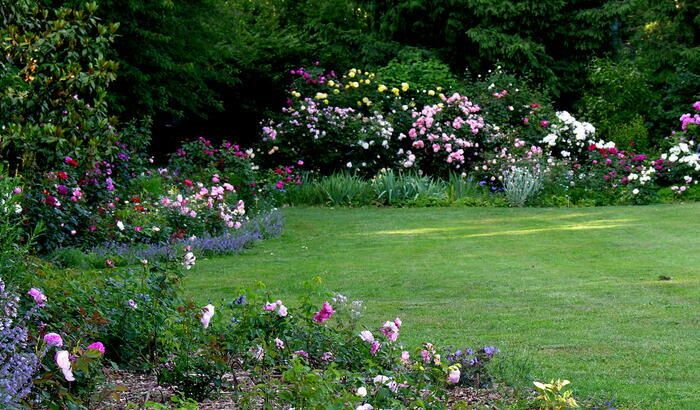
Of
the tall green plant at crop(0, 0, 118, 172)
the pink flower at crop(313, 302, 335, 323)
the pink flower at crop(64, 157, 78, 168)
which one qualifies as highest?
the tall green plant at crop(0, 0, 118, 172)

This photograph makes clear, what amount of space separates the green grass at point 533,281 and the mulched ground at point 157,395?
527mm

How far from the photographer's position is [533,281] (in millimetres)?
8102

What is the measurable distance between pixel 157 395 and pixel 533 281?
14.7 ft

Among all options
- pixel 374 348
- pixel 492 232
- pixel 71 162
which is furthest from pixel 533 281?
pixel 71 162

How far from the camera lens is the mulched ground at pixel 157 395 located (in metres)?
4.15

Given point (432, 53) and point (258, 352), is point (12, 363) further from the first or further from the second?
point (432, 53)

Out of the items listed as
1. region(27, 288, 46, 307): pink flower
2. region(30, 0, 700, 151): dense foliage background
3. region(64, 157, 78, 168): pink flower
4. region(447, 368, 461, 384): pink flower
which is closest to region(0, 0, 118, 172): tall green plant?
region(64, 157, 78, 168): pink flower

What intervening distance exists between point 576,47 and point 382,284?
52.8 feet

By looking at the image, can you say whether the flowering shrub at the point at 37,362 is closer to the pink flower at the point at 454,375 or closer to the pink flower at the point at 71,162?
the pink flower at the point at 454,375

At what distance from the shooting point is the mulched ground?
4150 millimetres

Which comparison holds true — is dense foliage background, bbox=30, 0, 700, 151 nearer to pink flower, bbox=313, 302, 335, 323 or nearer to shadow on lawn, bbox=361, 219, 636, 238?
shadow on lawn, bbox=361, 219, 636, 238

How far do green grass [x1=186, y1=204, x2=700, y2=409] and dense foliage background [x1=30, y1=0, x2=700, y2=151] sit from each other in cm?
582

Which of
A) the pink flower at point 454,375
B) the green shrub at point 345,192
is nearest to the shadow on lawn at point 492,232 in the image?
the green shrub at point 345,192

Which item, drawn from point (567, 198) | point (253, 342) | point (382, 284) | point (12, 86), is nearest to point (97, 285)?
point (253, 342)
